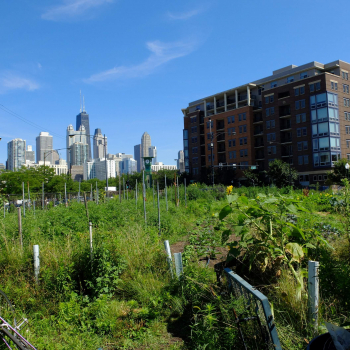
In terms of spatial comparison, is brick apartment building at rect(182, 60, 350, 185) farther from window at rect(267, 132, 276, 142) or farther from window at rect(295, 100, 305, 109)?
window at rect(267, 132, 276, 142)

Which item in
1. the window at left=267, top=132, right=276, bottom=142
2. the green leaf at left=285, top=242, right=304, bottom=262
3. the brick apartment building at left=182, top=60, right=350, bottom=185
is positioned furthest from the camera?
the window at left=267, top=132, right=276, bottom=142

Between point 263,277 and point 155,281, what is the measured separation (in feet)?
6.80

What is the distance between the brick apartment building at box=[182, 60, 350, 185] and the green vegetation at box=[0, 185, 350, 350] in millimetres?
42947

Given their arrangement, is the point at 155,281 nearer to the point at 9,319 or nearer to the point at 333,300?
the point at 9,319

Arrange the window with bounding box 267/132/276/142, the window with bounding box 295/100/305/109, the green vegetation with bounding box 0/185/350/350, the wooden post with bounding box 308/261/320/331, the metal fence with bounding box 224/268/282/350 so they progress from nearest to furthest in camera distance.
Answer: the metal fence with bounding box 224/268/282/350 → the wooden post with bounding box 308/261/320/331 → the green vegetation with bounding box 0/185/350/350 → the window with bounding box 295/100/305/109 → the window with bounding box 267/132/276/142

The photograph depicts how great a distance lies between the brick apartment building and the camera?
52.3 m

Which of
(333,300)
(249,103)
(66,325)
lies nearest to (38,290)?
(66,325)

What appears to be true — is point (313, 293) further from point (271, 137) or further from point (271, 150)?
point (271, 137)

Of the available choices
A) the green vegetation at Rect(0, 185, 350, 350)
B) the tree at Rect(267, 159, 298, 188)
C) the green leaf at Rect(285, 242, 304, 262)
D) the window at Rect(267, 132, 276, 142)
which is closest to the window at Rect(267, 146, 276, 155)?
the window at Rect(267, 132, 276, 142)

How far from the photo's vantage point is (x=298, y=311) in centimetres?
366

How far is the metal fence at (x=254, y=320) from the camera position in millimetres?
3068

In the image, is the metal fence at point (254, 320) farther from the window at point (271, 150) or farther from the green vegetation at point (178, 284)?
the window at point (271, 150)

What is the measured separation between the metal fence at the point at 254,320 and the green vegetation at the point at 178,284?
104 mm

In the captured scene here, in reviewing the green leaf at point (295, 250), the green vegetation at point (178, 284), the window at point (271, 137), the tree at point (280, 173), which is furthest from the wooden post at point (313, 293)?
the window at point (271, 137)
